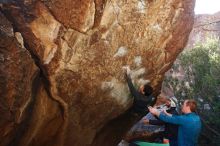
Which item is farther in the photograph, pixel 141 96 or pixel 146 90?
pixel 146 90

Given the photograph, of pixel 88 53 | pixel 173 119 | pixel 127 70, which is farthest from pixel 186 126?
pixel 88 53

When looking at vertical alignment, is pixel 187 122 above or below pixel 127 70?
below

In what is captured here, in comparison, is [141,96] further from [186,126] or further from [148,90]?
[186,126]

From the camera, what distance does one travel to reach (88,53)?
7281mm

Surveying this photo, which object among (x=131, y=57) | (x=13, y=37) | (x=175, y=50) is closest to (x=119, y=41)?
(x=131, y=57)

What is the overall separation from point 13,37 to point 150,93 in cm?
333

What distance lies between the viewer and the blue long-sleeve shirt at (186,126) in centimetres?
708

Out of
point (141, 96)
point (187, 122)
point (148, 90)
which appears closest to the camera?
point (187, 122)

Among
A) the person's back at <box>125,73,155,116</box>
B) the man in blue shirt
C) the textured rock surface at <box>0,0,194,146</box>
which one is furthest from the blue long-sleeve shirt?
the textured rock surface at <box>0,0,194,146</box>

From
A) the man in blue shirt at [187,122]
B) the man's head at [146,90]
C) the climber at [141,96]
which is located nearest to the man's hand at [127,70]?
the climber at [141,96]

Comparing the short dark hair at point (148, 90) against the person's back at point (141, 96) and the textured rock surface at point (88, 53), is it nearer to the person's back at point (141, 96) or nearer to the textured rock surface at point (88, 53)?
the person's back at point (141, 96)

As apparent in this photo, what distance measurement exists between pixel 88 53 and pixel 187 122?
7.50 ft

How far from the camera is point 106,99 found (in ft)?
26.3

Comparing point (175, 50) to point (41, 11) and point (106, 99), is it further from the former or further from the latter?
point (41, 11)
